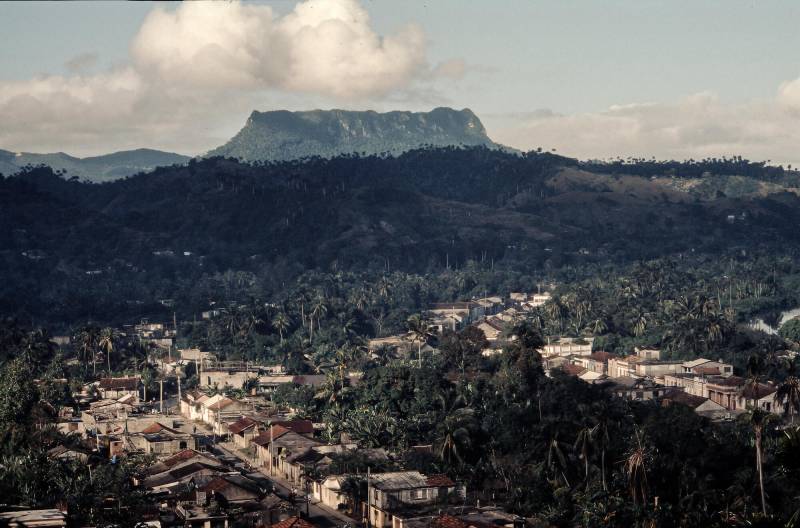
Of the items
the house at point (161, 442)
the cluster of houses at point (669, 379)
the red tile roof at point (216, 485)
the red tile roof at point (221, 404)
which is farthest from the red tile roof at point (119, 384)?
the red tile roof at point (216, 485)

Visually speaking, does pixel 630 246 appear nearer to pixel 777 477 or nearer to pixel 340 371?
pixel 340 371

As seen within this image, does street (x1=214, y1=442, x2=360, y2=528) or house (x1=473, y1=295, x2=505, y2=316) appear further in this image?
house (x1=473, y1=295, x2=505, y2=316)

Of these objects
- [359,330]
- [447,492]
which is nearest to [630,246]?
[359,330]

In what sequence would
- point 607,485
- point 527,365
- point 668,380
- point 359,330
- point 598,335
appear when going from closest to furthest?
point 607,485 → point 527,365 → point 668,380 → point 598,335 → point 359,330

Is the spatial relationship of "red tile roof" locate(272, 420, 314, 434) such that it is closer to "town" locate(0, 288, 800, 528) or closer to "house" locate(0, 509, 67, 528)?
"town" locate(0, 288, 800, 528)

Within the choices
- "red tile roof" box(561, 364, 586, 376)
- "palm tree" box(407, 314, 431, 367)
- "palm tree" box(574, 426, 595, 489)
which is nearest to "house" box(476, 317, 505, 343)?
"palm tree" box(407, 314, 431, 367)

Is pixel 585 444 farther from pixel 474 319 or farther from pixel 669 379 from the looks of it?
pixel 474 319

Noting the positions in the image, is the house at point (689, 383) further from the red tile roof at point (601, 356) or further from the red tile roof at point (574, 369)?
the red tile roof at point (601, 356)
